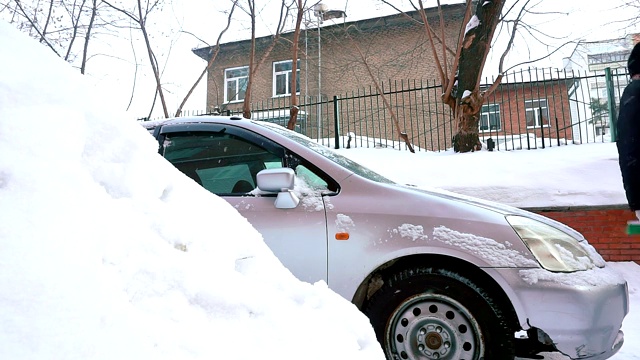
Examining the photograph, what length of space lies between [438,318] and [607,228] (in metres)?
3.92

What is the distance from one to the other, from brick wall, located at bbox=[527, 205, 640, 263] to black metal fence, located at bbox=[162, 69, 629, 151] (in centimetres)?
266

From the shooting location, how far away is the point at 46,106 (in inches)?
43.1

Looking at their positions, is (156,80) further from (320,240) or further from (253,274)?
(253,274)

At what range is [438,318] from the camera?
2.27 metres

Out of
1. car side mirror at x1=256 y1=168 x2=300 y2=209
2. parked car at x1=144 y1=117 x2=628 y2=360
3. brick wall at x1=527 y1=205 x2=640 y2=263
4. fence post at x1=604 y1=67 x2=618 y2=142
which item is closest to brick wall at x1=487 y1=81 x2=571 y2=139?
fence post at x1=604 y1=67 x2=618 y2=142

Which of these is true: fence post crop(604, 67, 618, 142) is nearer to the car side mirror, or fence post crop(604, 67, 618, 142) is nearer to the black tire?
the black tire

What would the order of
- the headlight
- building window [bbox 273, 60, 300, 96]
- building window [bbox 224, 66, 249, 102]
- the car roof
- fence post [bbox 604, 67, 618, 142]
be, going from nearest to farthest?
the headlight
the car roof
fence post [bbox 604, 67, 618, 142]
building window [bbox 273, 60, 300, 96]
building window [bbox 224, 66, 249, 102]

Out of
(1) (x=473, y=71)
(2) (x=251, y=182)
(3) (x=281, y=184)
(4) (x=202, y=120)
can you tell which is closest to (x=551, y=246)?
(3) (x=281, y=184)

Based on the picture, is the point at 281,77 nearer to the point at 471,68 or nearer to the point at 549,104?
the point at 549,104

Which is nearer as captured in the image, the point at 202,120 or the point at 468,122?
the point at 202,120

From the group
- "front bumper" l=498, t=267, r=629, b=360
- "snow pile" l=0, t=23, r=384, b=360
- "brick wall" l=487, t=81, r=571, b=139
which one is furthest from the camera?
"brick wall" l=487, t=81, r=571, b=139

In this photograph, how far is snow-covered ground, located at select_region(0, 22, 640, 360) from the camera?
797mm

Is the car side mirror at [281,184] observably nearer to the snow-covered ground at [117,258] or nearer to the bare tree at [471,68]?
the snow-covered ground at [117,258]

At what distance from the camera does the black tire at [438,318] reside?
2193 millimetres
